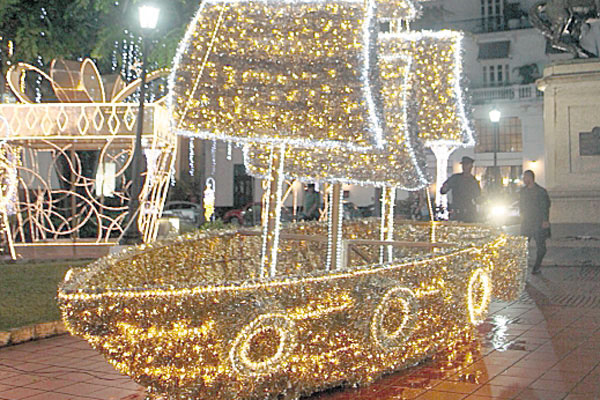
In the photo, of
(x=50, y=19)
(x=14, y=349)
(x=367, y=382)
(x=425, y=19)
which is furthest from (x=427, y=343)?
(x=425, y=19)

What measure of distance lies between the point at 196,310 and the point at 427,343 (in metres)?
2.23

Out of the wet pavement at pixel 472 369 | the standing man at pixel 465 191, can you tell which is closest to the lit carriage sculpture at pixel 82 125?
the standing man at pixel 465 191

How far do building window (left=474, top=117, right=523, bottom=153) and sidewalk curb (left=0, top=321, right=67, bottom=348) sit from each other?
38.5m

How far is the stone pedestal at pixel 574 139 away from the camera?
16.9 meters

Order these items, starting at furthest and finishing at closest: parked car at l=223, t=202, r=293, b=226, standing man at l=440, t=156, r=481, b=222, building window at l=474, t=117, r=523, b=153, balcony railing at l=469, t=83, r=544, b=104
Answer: building window at l=474, t=117, r=523, b=153 → balcony railing at l=469, t=83, r=544, b=104 → parked car at l=223, t=202, r=293, b=226 → standing man at l=440, t=156, r=481, b=222

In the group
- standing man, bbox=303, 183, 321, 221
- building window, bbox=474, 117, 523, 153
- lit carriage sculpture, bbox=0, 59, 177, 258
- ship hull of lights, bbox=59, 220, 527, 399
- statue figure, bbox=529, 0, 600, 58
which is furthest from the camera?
building window, bbox=474, 117, 523, 153

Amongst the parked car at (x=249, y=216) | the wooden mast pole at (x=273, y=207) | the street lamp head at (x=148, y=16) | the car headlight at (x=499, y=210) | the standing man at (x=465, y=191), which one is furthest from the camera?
the car headlight at (x=499, y=210)

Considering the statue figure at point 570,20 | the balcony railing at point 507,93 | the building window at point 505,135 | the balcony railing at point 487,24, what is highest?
the balcony railing at point 487,24

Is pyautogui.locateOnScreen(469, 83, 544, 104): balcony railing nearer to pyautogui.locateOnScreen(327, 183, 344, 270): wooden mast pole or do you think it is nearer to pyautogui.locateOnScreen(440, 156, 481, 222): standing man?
pyautogui.locateOnScreen(440, 156, 481, 222): standing man

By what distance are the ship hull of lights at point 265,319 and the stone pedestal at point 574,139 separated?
11272mm

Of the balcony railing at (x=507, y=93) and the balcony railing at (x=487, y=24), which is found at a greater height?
the balcony railing at (x=487, y=24)

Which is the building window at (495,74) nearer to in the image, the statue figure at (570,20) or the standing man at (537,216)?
the statue figure at (570,20)

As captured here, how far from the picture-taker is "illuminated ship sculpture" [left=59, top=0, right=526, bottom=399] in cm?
434

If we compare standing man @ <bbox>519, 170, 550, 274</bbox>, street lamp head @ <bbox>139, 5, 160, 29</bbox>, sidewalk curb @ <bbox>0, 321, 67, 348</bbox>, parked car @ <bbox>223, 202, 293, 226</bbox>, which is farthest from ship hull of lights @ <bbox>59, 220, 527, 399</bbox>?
parked car @ <bbox>223, 202, 293, 226</bbox>
